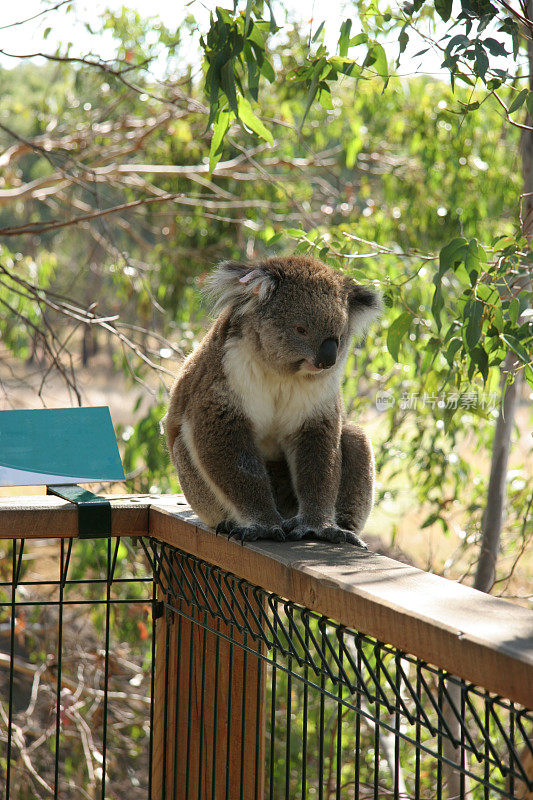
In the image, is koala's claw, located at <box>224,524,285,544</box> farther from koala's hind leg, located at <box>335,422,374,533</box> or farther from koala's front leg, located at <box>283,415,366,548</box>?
koala's hind leg, located at <box>335,422,374,533</box>

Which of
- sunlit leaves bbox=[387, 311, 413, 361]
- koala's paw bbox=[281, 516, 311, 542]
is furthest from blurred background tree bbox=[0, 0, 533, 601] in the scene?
koala's paw bbox=[281, 516, 311, 542]

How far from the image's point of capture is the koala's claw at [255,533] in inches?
60.2

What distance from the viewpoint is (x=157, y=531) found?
1.88 m

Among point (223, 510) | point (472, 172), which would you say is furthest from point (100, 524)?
point (472, 172)

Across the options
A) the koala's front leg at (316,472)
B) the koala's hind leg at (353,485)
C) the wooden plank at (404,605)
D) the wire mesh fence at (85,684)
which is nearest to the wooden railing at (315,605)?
the wooden plank at (404,605)

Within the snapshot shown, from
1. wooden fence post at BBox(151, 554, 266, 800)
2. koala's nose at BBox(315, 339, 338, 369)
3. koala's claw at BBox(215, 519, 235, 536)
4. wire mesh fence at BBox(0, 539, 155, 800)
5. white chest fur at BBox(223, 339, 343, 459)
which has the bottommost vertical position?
wire mesh fence at BBox(0, 539, 155, 800)

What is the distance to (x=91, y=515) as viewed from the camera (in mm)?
1812

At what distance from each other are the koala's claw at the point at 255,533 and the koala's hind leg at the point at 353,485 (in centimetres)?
42

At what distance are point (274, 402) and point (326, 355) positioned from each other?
0.60 ft

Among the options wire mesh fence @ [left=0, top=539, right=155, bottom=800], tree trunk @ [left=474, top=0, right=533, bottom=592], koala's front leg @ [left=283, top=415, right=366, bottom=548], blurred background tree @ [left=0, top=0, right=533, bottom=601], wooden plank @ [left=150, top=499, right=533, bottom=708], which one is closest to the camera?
wooden plank @ [left=150, top=499, right=533, bottom=708]

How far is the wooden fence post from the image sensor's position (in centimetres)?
165

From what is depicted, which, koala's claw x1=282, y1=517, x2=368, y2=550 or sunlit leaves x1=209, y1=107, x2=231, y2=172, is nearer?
koala's claw x1=282, y1=517, x2=368, y2=550

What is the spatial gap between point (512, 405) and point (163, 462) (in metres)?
1.96

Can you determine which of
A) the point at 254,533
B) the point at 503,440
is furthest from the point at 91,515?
the point at 503,440
